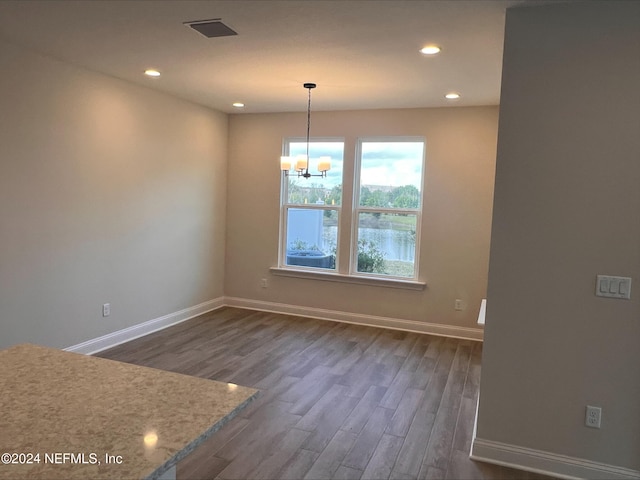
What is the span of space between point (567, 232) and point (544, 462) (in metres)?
1.29

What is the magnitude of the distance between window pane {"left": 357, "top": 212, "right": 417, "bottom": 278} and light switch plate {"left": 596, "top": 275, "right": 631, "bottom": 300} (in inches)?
119

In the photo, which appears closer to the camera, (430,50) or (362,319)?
(430,50)

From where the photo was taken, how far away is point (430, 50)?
3227 mm

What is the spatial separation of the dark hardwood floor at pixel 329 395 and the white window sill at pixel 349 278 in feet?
1.77

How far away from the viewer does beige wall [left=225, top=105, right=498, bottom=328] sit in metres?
5.07

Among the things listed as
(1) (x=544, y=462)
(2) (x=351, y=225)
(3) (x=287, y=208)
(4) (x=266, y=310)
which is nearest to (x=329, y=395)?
(1) (x=544, y=462)

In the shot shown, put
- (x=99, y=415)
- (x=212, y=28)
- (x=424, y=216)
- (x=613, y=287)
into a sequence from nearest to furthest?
1. (x=99, y=415)
2. (x=613, y=287)
3. (x=212, y=28)
4. (x=424, y=216)

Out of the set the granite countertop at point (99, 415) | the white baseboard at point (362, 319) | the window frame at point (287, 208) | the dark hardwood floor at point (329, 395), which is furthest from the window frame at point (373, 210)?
the granite countertop at point (99, 415)

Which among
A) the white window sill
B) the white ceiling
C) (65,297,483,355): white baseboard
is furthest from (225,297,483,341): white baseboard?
the white ceiling

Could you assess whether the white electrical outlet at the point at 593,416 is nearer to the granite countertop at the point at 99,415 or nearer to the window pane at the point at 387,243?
the granite countertop at the point at 99,415

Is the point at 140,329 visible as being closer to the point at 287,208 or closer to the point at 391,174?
the point at 287,208

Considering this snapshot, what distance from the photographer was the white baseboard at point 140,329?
4.29 metres

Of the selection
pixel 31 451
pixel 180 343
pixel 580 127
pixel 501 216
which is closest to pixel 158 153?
pixel 180 343

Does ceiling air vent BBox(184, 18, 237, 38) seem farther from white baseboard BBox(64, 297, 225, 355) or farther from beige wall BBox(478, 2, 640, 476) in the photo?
white baseboard BBox(64, 297, 225, 355)
